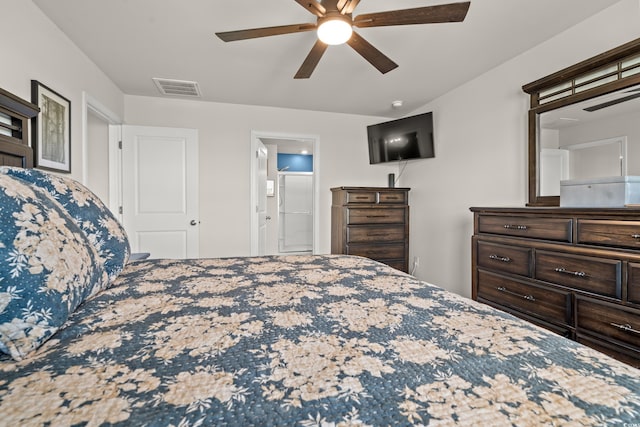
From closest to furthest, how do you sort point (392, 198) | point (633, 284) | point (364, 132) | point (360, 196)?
point (633, 284)
point (360, 196)
point (392, 198)
point (364, 132)

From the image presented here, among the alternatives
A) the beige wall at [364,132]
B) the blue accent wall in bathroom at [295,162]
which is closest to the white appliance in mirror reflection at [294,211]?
the blue accent wall in bathroom at [295,162]

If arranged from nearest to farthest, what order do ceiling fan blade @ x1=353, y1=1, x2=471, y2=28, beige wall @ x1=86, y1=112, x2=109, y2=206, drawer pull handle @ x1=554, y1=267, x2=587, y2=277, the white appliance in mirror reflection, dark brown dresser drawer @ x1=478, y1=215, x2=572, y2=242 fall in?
ceiling fan blade @ x1=353, y1=1, x2=471, y2=28 → drawer pull handle @ x1=554, y1=267, x2=587, y2=277 → dark brown dresser drawer @ x1=478, y1=215, x2=572, y2=242 → beige wall @ x1=86, y1=112, x2=109, y2=206 → the white appliance in mirror reflection

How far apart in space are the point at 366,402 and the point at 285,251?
662cm

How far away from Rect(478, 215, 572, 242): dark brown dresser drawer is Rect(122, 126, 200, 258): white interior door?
3.16 metres

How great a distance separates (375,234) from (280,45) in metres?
2.39

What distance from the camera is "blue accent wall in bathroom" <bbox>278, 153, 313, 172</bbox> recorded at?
7.32 m

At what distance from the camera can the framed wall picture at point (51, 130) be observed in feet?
6.64

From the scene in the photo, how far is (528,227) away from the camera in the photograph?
1.99 metres

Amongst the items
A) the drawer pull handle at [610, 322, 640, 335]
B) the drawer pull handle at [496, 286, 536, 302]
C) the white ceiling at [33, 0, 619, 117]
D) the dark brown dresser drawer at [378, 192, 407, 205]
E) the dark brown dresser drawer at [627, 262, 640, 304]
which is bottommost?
the drawer pull handle at [610, 322, 640, 335]

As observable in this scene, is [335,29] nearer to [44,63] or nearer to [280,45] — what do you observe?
[280,45]

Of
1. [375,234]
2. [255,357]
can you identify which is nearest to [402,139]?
[375,234]

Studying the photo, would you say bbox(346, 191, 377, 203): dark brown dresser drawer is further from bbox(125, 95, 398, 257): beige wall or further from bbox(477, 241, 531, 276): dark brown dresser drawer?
bbox(477, 241, 531, 276): dark brown dresser drawer

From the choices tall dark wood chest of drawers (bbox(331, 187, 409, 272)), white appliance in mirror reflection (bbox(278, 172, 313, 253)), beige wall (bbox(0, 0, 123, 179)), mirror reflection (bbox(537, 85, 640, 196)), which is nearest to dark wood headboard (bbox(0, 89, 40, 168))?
beige wall (bbox(0, 0, 123, 179))

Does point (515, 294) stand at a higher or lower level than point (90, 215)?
lower
